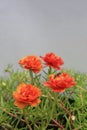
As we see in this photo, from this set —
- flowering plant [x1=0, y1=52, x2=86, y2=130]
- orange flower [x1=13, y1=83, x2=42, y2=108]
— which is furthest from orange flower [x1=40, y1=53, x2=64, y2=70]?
orange flower [x1=13, y1=83, x2=42, y2=108]

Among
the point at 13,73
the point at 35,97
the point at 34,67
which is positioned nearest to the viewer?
the point at 35,97

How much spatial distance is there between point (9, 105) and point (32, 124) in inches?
2.6

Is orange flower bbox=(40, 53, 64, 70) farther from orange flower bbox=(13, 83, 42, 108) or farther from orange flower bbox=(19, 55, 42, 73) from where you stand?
orange flower bbox=(13, 83, 42, 108)

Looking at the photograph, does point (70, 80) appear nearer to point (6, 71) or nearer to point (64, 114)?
point (64, 114)

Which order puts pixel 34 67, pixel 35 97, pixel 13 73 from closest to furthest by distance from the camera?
pixel 35 97 < pixel 34 67 < pixel 13 73

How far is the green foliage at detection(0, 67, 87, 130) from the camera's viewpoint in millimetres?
649

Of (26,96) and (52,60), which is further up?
(52,60)

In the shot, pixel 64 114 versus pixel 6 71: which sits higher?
pixel 6 71

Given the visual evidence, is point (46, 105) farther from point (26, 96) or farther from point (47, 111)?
point (26, 96)

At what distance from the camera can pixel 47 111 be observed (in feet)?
2.12

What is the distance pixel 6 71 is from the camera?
82 centimetres

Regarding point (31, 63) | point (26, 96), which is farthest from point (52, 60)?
point (26, 96)

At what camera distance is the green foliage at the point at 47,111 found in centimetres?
65

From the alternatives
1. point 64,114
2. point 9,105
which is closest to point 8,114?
point 9,105
